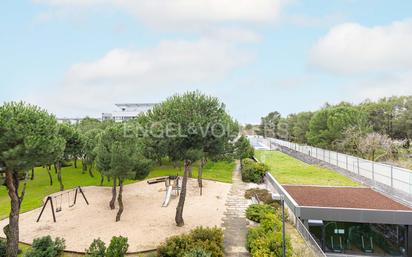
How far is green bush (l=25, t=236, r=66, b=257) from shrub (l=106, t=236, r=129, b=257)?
8.02 feet

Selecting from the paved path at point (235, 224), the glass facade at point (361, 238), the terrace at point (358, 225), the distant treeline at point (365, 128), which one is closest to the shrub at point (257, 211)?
the paved path at point (235, 224)

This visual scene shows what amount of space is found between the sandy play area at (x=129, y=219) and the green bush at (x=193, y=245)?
5.36ft

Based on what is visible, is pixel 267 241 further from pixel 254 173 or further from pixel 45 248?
pixel 254 173

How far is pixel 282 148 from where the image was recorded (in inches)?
2168

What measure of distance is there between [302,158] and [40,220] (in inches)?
1325

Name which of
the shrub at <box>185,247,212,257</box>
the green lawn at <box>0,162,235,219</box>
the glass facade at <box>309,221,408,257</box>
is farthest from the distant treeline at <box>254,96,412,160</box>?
the shrub at <box>185,247,212,257</box>

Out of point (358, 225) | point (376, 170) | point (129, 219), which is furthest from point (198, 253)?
point (376, 170)

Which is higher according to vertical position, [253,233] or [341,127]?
[341,127]

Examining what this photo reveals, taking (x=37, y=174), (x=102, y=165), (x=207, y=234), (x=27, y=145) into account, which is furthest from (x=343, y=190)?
(x=37, y=174)

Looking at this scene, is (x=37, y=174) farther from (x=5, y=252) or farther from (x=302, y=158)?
(x=302, y=158)

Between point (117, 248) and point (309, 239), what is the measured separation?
8064mm

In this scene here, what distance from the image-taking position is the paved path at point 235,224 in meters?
12.1

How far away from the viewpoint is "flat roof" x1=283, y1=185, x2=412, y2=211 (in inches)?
619

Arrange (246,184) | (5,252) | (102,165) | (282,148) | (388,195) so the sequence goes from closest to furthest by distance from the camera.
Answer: (5,252) → (102,165) → (388,195) → (246,184) → (282,148)
